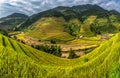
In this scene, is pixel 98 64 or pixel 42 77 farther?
pixel 98 64

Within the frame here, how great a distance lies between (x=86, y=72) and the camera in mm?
101688

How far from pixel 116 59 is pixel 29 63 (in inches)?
1099

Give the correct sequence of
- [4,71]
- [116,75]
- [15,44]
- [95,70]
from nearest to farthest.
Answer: [116,75]
[4,71]
[95,70]
[15,44]

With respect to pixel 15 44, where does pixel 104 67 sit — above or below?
below

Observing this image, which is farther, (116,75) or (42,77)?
(42,77)

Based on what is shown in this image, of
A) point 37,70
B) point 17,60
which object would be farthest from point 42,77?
point 17,60

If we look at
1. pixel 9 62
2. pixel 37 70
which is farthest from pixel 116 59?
pixel 9 62

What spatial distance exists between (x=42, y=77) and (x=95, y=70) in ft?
57.0

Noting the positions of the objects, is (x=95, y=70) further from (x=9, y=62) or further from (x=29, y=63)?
(x=9, y=62)

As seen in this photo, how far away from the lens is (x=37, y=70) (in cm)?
9700

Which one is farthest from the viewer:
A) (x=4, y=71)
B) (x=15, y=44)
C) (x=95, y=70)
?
(x=15, y=44)

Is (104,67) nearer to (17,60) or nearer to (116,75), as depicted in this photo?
(116,75)

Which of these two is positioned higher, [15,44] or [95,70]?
[15,44]

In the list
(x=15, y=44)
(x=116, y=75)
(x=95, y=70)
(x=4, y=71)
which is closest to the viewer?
(x=116, y=75)
